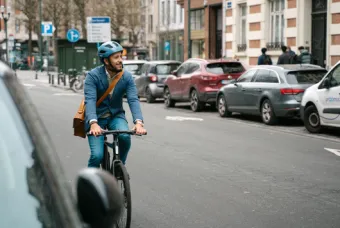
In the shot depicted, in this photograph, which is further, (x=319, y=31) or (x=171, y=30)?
(x=171, y=30)

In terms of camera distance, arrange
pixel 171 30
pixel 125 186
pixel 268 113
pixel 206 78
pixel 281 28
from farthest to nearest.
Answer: pixel 171 30
pixel 281 28
pixel 206 78
pixel 268 113
pixel 125 186

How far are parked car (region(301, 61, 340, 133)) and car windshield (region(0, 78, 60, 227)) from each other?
494 inches

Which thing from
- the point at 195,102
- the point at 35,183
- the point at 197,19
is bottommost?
the point at 195,102

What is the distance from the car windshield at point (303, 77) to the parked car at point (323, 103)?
144 centimetres

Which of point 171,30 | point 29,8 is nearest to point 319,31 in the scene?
point 171,30

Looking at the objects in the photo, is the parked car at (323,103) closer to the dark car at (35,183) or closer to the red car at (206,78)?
the red car at (206,78)

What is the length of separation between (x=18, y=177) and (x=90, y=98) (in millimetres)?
4293

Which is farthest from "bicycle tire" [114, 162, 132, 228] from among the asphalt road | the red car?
the red car

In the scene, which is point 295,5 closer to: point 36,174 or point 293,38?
point 293,38

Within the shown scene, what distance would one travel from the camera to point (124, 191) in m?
6.09

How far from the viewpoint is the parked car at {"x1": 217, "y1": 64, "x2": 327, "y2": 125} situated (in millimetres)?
16734

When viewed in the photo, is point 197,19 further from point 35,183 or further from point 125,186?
point 35,183

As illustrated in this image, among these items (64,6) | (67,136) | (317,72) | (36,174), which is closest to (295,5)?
(317,72)

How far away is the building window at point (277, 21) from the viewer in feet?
94.0
